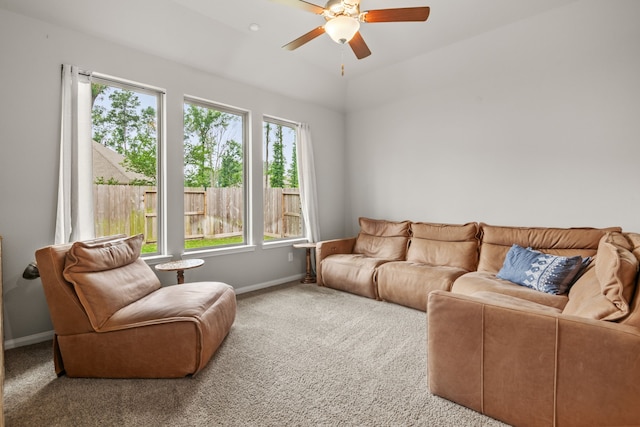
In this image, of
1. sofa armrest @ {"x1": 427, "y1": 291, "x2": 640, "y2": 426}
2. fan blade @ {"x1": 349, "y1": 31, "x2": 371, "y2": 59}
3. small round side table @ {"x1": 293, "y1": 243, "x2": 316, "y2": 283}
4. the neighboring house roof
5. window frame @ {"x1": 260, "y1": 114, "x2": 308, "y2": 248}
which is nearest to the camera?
sofa armrest @ {"x1": 427, "y1": 291, "x2": 640, "y2": 426}

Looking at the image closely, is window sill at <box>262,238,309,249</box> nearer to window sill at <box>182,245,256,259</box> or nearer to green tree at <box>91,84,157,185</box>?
window sill at <box>182,245,256,259</box>

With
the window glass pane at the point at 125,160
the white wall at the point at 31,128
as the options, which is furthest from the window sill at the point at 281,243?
the white wall at the point at 31,128

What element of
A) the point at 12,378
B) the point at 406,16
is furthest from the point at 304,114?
the point at 12,378

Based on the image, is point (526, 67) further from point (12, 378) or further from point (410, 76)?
point (12, 378)

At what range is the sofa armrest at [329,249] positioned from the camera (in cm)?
430

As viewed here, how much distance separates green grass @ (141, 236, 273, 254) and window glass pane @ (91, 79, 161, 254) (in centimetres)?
1

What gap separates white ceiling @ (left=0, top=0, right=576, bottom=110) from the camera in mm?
2695

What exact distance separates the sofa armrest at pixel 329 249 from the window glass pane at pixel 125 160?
2.02 meters

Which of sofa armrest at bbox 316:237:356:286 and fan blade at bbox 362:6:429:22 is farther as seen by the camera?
sofa armrest at bbox 316:237:356:286

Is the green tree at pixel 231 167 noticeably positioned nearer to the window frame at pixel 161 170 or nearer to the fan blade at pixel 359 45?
the window frame at pixel 161 170

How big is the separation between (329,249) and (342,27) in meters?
2.84

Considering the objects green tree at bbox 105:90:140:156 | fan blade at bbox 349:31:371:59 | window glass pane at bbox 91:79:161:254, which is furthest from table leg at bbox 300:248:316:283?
fan blade at bbox 349:31:371:59

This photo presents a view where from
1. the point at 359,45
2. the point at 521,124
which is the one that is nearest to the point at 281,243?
the point at 359,45

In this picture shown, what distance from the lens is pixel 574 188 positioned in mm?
3227
